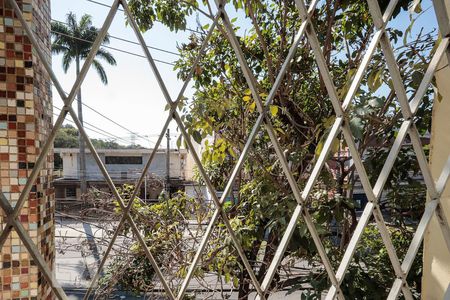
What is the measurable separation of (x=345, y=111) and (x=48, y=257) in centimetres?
84

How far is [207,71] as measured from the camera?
204cm

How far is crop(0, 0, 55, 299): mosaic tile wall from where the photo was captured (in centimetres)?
72

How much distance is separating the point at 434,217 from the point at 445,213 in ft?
0.09

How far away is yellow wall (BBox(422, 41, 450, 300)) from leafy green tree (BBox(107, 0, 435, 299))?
34cm

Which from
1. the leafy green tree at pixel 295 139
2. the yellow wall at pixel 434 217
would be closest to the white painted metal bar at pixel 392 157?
the yellow wall at pixel 434 217

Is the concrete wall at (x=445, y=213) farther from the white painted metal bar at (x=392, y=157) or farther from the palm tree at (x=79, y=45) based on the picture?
the palm tree at (x=79, y=45)

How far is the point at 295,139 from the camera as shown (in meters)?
1.87

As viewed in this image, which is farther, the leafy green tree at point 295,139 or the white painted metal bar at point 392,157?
the leafy green tree at point 295,139

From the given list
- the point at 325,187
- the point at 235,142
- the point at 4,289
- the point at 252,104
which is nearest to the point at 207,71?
the point at 235,142

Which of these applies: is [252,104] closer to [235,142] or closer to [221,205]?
[235,142]

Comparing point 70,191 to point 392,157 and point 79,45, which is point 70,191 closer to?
point 79,45

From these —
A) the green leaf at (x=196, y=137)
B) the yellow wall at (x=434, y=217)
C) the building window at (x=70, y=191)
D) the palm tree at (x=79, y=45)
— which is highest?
the palm tree at (x=79, y=45)

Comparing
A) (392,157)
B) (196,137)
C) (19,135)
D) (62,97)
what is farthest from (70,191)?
(392,157)

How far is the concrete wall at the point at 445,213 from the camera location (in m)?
0.89
